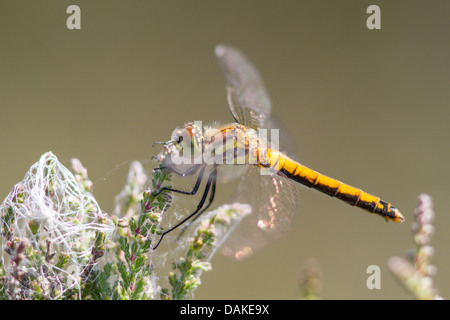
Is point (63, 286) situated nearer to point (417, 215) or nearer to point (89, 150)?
point (417, 215)

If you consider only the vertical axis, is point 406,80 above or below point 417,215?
above

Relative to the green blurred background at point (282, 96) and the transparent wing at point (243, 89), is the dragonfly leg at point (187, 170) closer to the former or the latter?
the transparent wing at point (243, 89)

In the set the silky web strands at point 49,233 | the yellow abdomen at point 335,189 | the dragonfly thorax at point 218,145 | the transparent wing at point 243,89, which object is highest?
the transparent wing at point 243,89

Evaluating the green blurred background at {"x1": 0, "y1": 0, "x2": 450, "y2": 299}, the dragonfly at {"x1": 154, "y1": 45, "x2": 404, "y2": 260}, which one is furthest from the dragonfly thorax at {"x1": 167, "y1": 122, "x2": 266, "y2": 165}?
the green blurred background at {"x1": 0, "y1": 0, "x2": 450, "y2": 299}

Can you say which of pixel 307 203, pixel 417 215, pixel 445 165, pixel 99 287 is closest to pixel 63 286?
pixel 99 287

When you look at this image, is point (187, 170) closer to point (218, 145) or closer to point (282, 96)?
point (218, 145)

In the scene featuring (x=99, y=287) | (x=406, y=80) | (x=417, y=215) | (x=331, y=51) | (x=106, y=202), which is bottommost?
(x=99, y=287)

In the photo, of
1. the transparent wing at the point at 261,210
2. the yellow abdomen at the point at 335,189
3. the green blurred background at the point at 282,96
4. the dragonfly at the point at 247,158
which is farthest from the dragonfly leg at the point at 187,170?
the green blurred background at the point at 282,96
